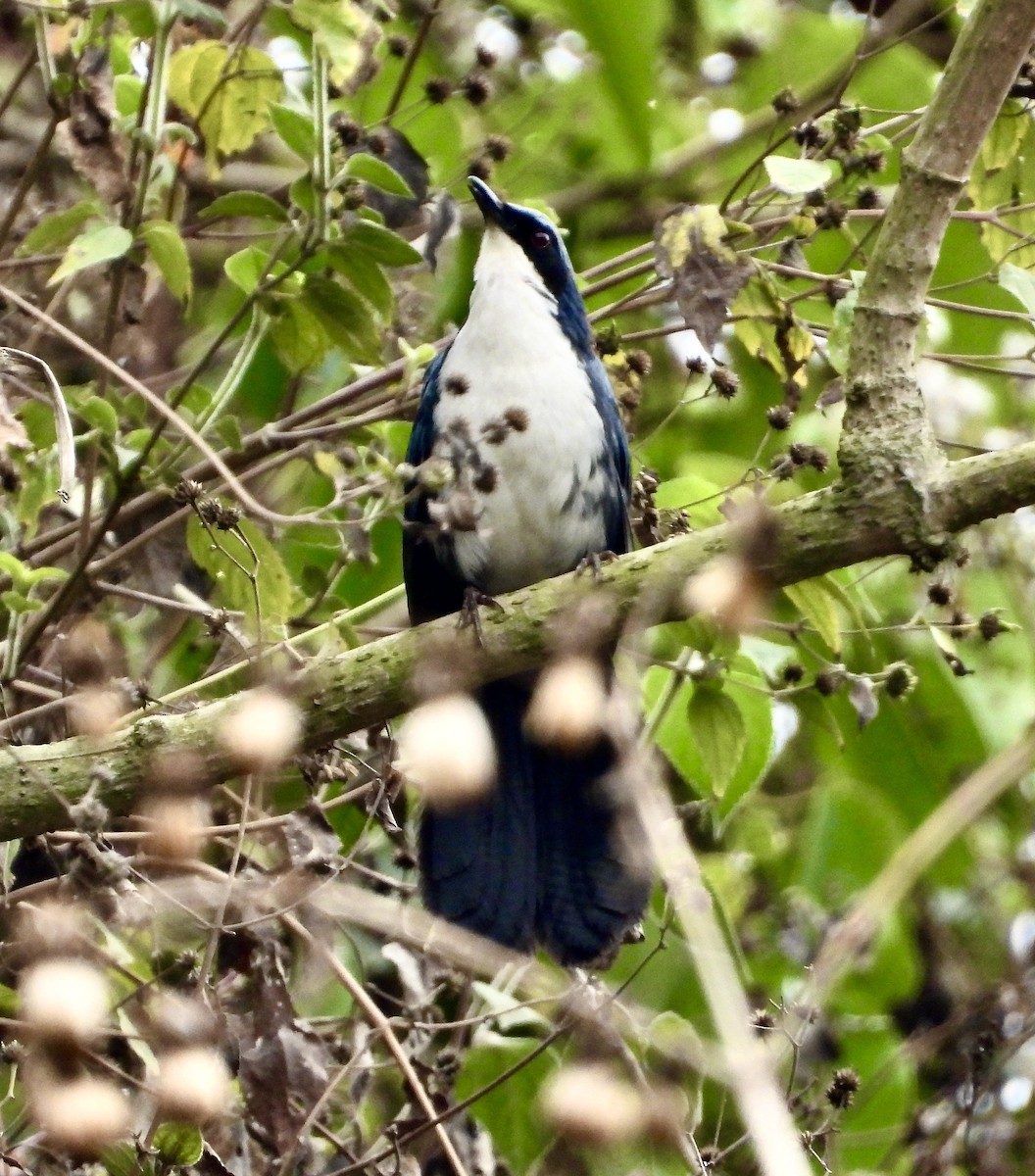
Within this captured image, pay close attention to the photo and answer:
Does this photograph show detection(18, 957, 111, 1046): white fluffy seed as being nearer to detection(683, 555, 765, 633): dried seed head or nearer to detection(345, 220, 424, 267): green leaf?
detection(683, 555, 765, 633): dried seed head

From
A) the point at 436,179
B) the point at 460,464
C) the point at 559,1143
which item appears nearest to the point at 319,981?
the point at 559,1143

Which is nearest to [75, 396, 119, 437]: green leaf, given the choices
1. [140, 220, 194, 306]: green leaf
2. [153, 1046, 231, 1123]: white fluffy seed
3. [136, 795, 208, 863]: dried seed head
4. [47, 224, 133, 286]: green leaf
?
[47, 224, 133, 286]: green leaf

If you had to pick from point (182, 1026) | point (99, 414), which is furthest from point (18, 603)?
point (182, 1026)

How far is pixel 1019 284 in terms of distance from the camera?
2871 mm

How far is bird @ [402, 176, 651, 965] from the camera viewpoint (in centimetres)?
329

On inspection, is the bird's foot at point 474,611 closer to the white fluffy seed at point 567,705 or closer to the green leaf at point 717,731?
the green leaf at point 717,731

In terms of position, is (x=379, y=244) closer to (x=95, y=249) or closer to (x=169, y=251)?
(x=169, y=251)

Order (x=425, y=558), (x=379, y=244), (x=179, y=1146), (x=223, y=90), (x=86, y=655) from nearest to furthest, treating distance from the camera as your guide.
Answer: (x=179, y=1146), (x=86, y=655), (x=379, y=244), (x=223, y=90), (x=425, y=558)

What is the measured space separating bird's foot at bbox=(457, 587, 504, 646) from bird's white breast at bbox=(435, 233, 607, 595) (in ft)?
2.26

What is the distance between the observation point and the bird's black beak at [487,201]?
142 inches

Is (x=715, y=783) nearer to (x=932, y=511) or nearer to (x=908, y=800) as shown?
(x=932, y=511)

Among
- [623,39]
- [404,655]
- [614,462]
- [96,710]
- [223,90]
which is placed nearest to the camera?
[96,710]

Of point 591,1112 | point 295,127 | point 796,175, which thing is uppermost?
point 295,127

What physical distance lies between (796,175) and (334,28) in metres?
0.80
